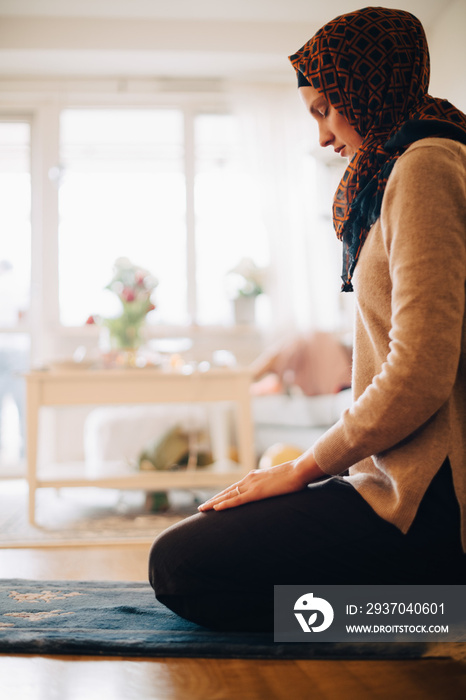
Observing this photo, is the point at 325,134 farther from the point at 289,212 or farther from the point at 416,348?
the point at 289,212

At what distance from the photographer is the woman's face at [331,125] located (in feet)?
3.49

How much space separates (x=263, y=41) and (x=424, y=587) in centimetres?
380

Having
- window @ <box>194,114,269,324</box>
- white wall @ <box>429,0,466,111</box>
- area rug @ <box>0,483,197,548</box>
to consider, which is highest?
white wall @ <box>429,0,466,111</box>

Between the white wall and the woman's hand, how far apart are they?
324 centimetres

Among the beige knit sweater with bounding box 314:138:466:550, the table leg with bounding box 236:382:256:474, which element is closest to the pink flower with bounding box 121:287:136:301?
the table leg with bounding box 236:382:256:474

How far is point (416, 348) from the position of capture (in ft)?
2.74

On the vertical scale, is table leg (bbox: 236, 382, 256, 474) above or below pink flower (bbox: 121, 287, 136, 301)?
below

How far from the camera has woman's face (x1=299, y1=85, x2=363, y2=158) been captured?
106cm

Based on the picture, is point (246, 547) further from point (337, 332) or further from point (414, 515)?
point (337, 332)

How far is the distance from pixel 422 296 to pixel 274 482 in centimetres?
37

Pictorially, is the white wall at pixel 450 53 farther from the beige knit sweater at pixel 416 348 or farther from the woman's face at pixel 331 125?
the beige knit sweater at pixel 416 348

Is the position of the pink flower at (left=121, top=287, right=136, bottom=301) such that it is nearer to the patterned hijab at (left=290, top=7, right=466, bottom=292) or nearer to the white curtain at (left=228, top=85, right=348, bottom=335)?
the white curtain at (left=228, top=85, right=348, bottom=335)

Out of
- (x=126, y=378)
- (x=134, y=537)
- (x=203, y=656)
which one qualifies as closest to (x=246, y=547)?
(x=203, y=656)

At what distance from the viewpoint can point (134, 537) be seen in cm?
218
